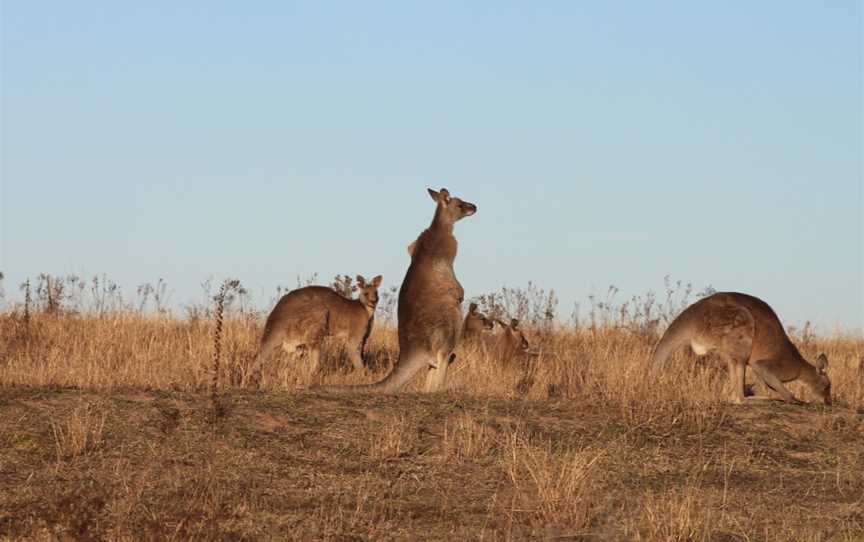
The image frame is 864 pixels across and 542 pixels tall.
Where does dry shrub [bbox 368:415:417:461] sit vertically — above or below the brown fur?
below

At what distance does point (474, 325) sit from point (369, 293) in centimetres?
225

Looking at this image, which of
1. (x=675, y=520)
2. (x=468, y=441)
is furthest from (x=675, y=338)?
(x=675, y=520)

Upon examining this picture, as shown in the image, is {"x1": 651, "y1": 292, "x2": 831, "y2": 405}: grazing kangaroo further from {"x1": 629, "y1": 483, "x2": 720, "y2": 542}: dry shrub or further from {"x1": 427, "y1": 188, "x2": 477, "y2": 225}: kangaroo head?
{"x1": 629, "y1": 483, "x2": 720, "y2": 542}: dry shrub

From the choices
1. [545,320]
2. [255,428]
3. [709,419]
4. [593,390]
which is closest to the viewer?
[255,428]

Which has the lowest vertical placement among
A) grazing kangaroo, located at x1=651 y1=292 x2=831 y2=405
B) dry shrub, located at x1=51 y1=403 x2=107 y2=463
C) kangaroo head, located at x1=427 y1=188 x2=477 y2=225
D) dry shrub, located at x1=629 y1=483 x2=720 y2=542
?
dry shrub, located at x1=629 y1=483 x2=720 y2=542

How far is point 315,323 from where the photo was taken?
14453 mm

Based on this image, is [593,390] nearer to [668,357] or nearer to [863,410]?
[668,357]

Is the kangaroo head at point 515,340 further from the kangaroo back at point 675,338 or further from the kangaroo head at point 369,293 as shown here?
the kangaroo back at point 675,338

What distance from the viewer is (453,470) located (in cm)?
859

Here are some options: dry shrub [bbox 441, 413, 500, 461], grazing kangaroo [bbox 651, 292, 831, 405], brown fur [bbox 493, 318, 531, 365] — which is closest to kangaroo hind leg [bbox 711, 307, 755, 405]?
grazing kangaroo [bbox 651, 292, 831, 405]

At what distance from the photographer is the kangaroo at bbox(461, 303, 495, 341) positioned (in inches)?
669

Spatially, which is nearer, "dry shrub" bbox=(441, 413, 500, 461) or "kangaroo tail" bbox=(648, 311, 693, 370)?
"dry shrub" bbox=(441, 413, 500, 461)

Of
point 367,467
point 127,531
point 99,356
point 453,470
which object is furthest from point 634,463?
point 99,356

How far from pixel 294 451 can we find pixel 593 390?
3802 mm
